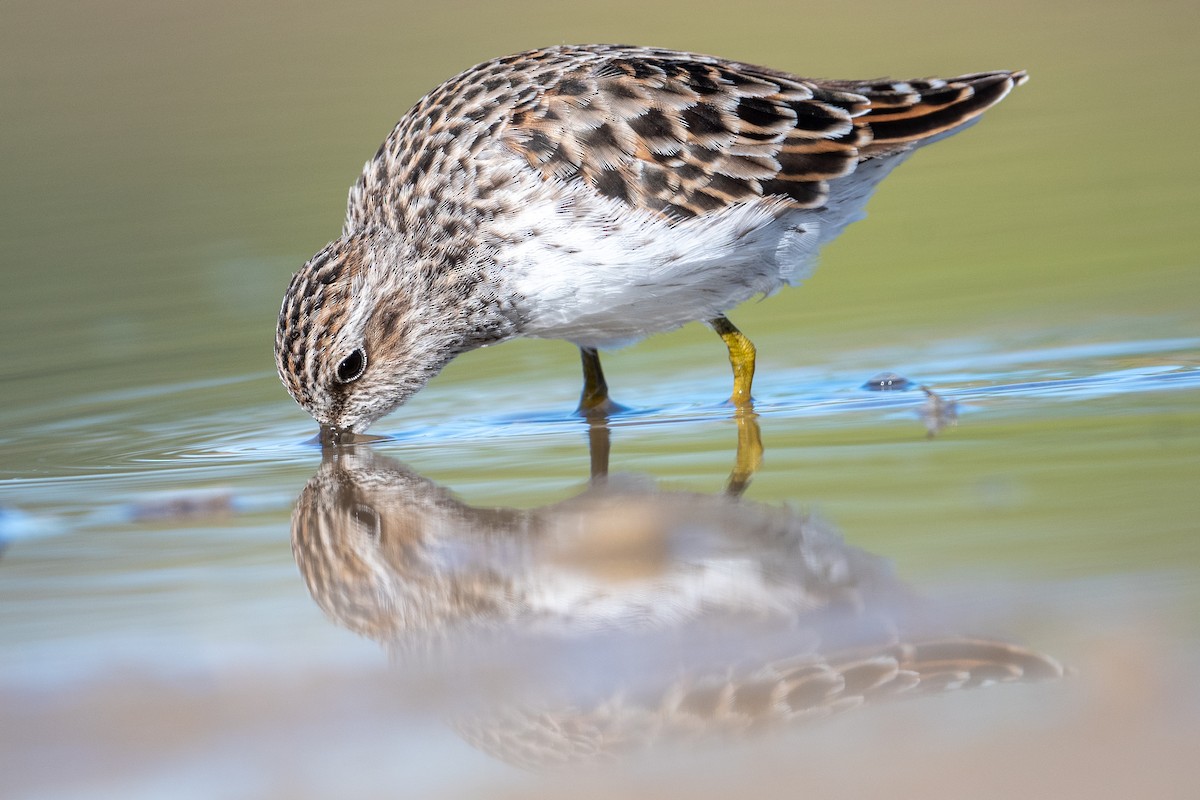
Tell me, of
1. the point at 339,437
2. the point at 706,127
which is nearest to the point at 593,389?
the point at 339,437

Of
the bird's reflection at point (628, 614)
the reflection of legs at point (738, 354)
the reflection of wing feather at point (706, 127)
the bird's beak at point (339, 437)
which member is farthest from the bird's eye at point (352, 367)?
the reflection of legs at point (738, 354)

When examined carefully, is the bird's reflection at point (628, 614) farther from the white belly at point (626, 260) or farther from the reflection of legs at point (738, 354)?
the reflection of legs at point (738, 354)

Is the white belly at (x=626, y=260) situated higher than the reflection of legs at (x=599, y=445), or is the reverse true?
the white belly at (x=626, y=260)

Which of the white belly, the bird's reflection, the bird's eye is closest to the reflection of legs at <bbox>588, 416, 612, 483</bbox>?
the bird's reflection

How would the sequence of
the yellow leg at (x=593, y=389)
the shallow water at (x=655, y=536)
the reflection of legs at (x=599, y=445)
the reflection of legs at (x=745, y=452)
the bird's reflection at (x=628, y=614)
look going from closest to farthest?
the shallow water at (x=655, y=536) → the bird's reflection at (x=628, y=614) → the reflection of legs at (x=745, y=452) → the reflection of legs at (x=599, y=445) → the yellow leg at (x=593, y=389)

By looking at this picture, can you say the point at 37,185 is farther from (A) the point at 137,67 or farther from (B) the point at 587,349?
(B) the point at 587,349

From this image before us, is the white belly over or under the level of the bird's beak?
over

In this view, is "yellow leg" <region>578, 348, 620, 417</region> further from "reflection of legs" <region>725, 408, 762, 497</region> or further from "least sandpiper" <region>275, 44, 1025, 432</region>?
"reflection of legs" <region>725, 408, 762, 497</region>
